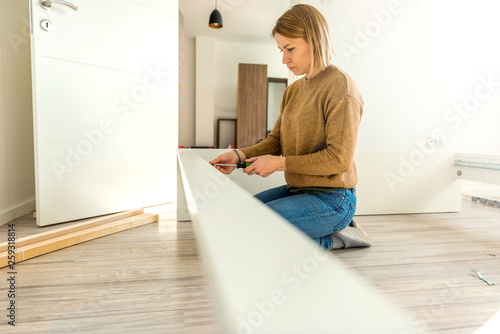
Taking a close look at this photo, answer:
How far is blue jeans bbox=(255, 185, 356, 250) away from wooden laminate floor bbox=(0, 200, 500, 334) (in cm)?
30

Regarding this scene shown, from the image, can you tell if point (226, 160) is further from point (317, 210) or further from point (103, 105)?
point (103, 105)

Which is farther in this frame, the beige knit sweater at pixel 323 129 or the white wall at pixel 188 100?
the white wall at pixel 188 100

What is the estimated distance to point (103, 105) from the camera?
225 cm

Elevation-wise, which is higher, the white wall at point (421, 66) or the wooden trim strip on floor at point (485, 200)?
the white wall at point (421, 66)

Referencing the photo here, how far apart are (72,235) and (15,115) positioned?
Answer: 1126 mm

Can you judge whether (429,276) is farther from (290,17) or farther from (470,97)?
(470,97)

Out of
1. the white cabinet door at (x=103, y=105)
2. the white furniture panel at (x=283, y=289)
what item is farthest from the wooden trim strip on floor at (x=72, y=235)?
the white furniture panel at (x=283, y=289)

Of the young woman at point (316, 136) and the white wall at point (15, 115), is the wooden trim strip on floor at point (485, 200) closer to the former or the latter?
the young woman at point (316, 136)

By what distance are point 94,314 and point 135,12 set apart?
2.15 meters

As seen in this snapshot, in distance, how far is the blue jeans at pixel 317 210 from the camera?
1.24m

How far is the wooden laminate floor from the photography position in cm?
101

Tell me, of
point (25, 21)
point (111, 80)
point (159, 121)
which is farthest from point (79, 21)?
point (159, 121)

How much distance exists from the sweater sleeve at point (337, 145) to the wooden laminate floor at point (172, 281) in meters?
0.54

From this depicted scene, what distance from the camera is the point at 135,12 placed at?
2.39 metres
